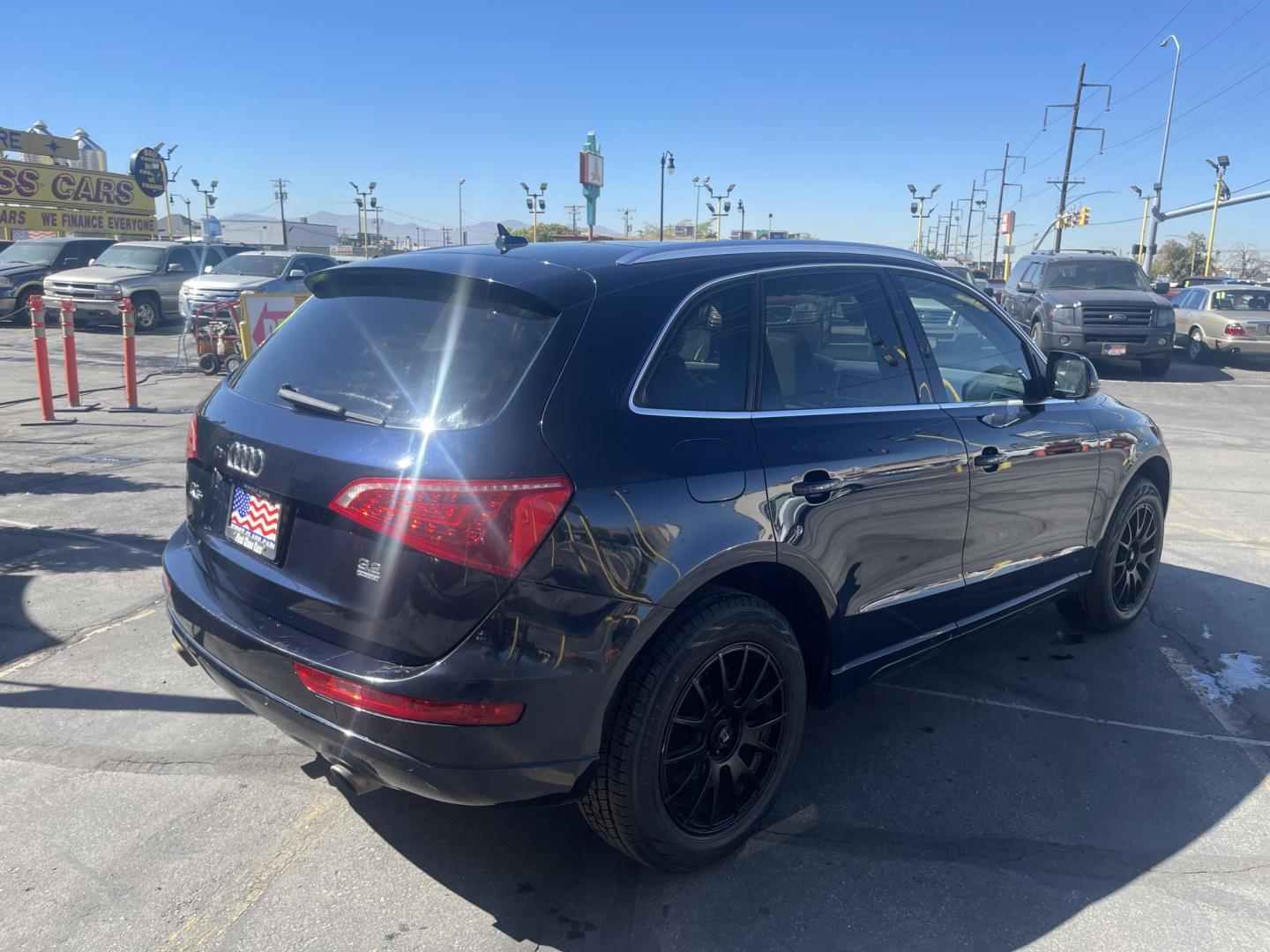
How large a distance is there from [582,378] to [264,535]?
102cm

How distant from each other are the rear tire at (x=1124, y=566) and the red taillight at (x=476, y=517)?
10.8ft

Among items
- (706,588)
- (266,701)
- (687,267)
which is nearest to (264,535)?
(266,701)

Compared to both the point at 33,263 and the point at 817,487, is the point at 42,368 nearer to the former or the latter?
the point at 817,487

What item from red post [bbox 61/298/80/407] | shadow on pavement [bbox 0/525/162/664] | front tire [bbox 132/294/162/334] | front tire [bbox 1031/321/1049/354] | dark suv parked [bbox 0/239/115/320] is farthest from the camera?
dark suv parked [bbox 0/239/115/320]

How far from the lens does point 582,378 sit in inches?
104

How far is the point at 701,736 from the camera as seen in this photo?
291 cm

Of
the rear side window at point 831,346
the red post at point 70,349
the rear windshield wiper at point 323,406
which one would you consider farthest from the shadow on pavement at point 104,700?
the red post at point 70,349

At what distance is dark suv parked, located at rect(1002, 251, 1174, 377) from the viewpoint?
53.8 ft

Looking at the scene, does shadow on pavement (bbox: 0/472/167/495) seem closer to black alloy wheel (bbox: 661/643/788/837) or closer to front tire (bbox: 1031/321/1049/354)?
black alloy wheel (bbox: 661/643/788/837)

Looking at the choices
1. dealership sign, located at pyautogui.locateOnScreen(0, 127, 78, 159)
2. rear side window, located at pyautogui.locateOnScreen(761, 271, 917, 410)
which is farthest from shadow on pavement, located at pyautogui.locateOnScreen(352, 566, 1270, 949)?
dealership sign, located at pyautogui.locateOnScreen(0, 127, 78, 159)

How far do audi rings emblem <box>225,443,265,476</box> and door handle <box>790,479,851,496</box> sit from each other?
5.14 feet

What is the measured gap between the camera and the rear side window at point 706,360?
2.84m

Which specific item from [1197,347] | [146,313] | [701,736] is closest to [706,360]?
[701,736]

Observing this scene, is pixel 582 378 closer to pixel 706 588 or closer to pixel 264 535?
pixel 706 588
